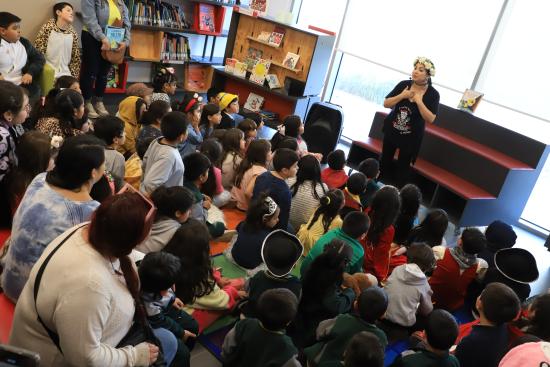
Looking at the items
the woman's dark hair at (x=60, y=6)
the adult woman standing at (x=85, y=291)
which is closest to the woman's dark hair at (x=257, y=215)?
the adult woman standing at (x=85, y=291)

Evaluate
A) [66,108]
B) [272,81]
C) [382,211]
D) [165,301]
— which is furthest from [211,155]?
[272,81]

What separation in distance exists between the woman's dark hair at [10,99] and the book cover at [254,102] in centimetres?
350

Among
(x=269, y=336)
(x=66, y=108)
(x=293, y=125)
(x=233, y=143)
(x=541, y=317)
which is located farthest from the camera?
(x=293, y=125)

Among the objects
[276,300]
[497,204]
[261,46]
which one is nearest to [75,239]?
[276,300]

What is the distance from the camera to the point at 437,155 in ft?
A: 18.0

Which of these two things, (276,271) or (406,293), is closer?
(276,271)

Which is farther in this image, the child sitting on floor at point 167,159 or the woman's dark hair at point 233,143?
the woman's dark hair at point 233,143

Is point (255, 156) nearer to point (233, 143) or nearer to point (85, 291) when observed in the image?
point (233, 143)

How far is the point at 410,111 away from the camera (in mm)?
4727

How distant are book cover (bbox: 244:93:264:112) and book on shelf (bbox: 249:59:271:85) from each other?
23 cm

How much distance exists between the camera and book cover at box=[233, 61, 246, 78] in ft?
19.5

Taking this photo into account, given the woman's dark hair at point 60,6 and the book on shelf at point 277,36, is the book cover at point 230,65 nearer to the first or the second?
the book on shelf at point 277,36

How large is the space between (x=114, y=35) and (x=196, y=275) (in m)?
4.10

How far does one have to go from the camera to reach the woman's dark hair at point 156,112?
12.0 feet
